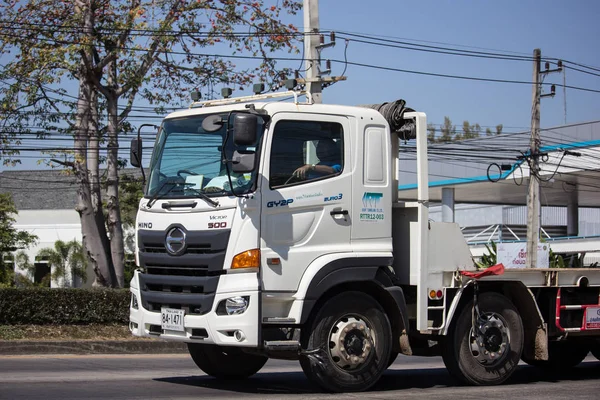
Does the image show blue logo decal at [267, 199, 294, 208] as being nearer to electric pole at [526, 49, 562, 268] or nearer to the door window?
the door window

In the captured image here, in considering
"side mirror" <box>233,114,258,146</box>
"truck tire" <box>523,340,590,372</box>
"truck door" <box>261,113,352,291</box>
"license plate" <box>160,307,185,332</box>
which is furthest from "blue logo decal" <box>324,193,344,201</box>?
"truck tire" <box>523,340,590,372</box>

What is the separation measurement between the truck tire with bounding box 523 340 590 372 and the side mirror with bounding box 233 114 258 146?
5757 mm

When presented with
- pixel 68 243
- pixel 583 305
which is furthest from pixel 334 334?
pixel 68 243

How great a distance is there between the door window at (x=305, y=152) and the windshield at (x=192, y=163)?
9.6 inches

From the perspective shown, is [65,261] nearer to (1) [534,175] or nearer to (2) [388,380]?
(1) [534,175]

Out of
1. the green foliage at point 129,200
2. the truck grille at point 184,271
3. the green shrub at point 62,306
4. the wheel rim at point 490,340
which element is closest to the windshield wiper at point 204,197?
the truck grille at point 184,271

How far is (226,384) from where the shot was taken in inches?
376

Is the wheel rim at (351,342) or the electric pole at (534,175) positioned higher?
the electric pole at (534,175)

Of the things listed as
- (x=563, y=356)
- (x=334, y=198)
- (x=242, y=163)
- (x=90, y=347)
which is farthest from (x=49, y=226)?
(x=242, y=163)

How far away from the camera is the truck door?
8.30 meters

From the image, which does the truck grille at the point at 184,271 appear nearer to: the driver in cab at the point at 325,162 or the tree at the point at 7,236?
the driver in cab at the point at 325,162

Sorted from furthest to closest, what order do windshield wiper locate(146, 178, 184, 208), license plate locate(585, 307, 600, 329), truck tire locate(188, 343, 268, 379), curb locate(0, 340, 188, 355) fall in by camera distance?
curb locate(0, 340, 188, 355), license plate locate(585, 307, 600, 329), truck tire locate(188, 343, 268, 379), windshield wiper locate(146, 178, 184, 208)

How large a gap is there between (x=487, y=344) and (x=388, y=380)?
1.41 metres

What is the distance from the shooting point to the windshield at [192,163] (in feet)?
27.6
